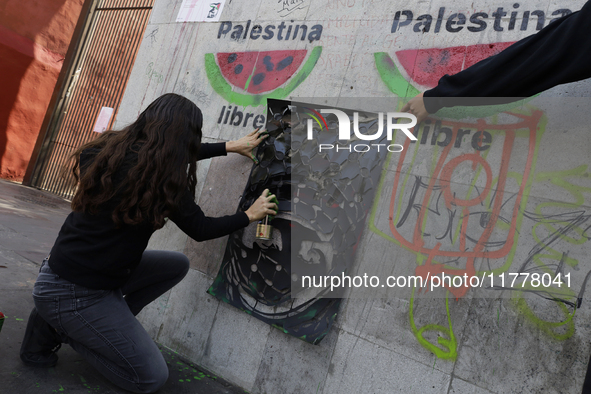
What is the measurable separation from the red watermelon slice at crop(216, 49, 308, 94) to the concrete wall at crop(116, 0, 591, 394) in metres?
0.07

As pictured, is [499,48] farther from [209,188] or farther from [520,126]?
[209,188]

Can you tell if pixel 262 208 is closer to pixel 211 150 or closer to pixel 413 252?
pixel 211 150

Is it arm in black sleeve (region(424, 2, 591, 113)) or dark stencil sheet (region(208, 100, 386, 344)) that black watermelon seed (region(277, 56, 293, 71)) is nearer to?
dark stencil sheet (region(208, 100, 386, 344))

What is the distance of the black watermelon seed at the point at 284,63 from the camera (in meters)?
2.92

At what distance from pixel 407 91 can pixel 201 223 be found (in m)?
1.38

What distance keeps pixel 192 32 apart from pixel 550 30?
2653 millimetres

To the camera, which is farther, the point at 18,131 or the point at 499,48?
the point at 18,131

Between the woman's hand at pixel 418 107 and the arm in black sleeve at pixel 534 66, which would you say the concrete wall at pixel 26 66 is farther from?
the arm in black sleeve at pixel 534 66

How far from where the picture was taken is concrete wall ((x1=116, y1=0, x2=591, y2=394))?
75.2 inches

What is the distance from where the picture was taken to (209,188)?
3.08 m

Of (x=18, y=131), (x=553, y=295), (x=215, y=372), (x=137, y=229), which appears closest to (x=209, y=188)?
(x=137, y=229)

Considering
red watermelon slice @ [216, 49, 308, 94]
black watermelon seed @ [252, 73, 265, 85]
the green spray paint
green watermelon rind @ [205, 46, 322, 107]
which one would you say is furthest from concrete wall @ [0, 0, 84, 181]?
the green spray paint

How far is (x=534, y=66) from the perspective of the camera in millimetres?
1817

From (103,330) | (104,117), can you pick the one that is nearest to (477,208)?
(103,330)
